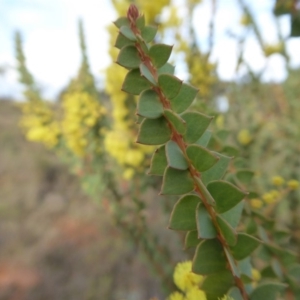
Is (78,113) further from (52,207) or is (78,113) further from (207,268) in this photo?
(52,207)

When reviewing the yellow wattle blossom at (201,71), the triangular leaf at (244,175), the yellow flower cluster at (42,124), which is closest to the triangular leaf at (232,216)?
the triangular leaf at (244,175)

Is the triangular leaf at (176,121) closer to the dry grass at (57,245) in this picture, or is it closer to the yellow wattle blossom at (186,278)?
the yellow wattle blossom at (186,278)

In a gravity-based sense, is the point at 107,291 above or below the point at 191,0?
below

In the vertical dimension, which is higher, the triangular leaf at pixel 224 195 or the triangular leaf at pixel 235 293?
the triangular leaf at pixel 224 195

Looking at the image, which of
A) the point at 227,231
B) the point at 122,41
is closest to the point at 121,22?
the point at 122,41

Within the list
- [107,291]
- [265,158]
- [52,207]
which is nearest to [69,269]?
[107,291]

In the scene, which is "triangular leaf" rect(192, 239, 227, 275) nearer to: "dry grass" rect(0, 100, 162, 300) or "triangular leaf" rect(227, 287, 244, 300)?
"triangular leaf" rect(227, 287, 244, 300)
